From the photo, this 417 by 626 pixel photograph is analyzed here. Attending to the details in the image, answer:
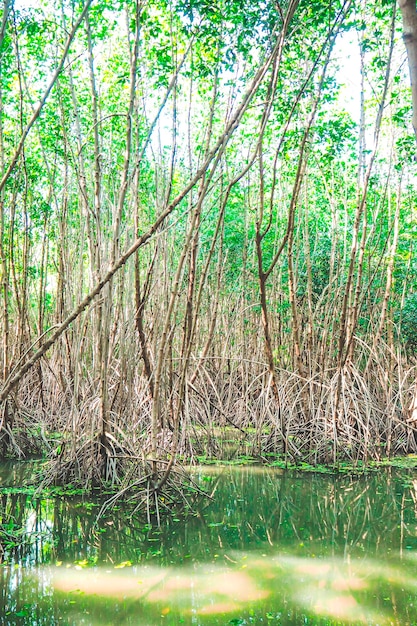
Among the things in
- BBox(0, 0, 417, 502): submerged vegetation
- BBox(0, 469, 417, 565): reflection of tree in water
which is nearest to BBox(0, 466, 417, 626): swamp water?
BBox(0, 469, 417, 565): reflection of tree in water

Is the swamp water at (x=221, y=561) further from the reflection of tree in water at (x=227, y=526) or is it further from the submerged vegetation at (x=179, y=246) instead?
the submerged vegetation at (x=179, y=246)

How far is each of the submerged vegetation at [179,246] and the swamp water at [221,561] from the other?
18.2 inches

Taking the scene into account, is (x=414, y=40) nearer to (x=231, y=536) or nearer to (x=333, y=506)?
(x=231, y=536)

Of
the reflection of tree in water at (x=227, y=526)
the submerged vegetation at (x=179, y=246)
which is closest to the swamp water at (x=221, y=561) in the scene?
the reflection of tree in water at (x=227, y=526)

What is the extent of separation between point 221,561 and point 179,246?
17.6ft

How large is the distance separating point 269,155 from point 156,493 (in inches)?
287

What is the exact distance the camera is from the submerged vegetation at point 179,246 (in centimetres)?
430

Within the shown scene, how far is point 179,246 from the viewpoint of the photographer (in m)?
8.12

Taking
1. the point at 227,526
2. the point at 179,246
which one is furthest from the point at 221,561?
the point at 179,246

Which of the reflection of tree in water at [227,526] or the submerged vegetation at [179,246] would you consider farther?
the submerged vegetation at [179,246]

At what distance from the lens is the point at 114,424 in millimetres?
4516

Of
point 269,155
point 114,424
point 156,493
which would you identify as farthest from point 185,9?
point 269,155

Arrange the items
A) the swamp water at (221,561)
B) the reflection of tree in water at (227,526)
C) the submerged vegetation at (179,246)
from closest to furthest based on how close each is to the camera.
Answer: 1. the swamp water at (221,561)
2. the reflection of tree in water at (227,526)
3. the submerged vegetation at (179,246)

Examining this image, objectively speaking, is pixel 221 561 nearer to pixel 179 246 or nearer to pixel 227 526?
pixel 227 526
